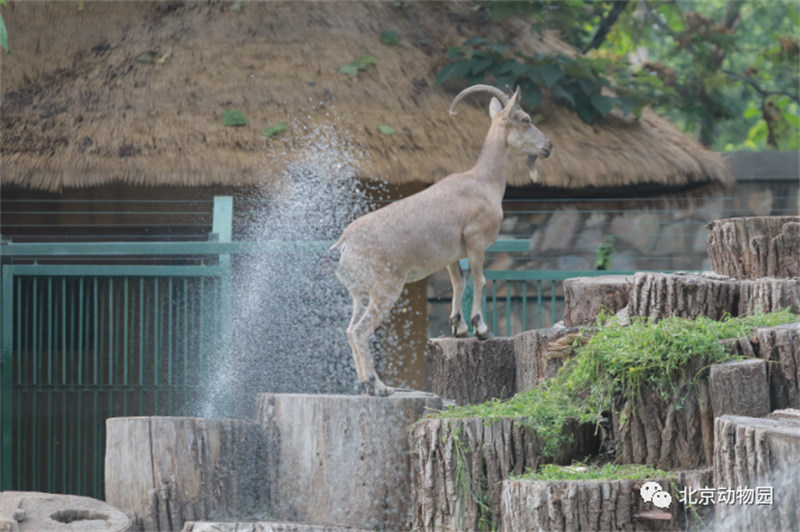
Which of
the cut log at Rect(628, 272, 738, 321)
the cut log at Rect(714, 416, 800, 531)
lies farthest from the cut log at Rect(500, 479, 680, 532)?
the cut log at Rect(628, 272, 738, 321)

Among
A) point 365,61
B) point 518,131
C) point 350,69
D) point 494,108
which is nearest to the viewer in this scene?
point 518,131

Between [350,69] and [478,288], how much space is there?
4.74m

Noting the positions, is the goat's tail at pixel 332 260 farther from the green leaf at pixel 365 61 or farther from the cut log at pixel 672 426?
the green leaf at pixel 365 61

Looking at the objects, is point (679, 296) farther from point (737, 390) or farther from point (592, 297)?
point (737, 390)

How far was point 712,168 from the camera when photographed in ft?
33.5

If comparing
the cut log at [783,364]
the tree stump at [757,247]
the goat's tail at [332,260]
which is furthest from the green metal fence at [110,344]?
the cut log at [783,364]

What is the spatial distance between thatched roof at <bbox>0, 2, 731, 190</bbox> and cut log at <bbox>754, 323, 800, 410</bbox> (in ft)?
16.0

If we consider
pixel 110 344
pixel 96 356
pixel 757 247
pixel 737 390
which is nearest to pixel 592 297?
pixel 757 247

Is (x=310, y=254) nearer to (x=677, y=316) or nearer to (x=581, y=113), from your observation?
(x=677, y=316)

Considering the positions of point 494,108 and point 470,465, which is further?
point 494,108

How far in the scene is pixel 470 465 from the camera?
4.75 metres

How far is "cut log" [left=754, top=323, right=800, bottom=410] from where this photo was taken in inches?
179

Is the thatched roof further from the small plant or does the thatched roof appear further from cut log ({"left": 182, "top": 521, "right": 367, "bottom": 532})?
cut log ({"left": 182, "top": 521, "right": 367, "bottom": 532})

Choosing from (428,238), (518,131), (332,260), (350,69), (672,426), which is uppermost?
(350,69)
